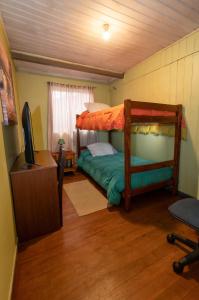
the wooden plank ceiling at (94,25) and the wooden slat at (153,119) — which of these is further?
the wooden slat at (153,119)

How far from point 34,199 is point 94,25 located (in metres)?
2.29

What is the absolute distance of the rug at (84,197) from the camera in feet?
7.36

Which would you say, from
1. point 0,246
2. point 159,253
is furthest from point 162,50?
point 0,246

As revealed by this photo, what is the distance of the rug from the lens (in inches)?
88.4

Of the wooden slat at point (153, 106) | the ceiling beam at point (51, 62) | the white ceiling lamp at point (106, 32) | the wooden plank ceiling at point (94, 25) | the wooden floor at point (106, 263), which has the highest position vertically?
the wooden plank ceiling at point (94, 25)

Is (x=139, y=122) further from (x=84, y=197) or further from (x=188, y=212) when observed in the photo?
(x=84, y=197)

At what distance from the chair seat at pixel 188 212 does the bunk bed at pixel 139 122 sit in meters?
0.77

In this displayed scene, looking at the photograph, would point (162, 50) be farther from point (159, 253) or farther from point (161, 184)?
point (159, 253)

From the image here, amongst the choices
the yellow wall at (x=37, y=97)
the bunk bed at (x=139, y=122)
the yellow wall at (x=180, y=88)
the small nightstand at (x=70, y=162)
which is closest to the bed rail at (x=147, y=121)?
the bunk bed at (x=139, y=122)

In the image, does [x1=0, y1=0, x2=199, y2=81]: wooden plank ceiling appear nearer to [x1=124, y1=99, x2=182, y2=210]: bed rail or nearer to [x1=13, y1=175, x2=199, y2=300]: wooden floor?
[x1=124, y1=99, x2=182, y2=210]: bed rail

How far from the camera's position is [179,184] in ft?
8.33

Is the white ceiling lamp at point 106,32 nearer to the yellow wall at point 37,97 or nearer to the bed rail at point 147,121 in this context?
the bed rail at point 147,121

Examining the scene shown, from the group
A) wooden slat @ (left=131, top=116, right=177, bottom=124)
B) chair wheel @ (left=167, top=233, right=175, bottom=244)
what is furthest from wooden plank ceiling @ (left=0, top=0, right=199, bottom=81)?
chair wheel @ (left=167, top=233, right=175, bottom=244)

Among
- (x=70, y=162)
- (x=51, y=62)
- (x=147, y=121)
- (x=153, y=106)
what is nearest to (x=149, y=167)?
(x=147, y=121)
